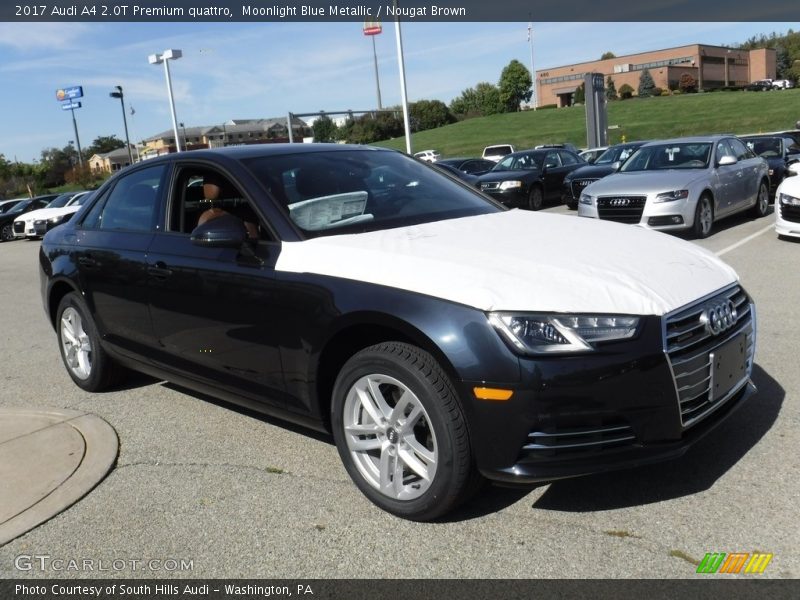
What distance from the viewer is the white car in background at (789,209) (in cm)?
1007

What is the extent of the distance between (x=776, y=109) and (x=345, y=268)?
6994 centimetres

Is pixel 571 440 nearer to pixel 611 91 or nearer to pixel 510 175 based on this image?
pixel 510 175

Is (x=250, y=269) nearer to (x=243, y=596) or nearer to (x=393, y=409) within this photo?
(x=393, y=409)

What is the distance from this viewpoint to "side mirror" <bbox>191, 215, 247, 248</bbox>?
365cm

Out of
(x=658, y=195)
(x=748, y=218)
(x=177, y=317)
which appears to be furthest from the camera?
(x=748, y=218)

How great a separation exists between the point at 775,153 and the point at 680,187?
675cm

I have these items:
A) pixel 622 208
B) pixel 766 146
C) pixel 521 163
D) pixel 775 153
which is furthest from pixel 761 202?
pixel 521 163

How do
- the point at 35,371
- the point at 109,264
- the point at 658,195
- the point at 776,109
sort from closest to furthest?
1. the point at 109,264
2. the point at 35,371
3. the point at 658,195
4. the point at 776,109

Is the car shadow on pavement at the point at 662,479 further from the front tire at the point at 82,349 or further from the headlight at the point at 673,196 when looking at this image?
the headlight at the point at 673,196

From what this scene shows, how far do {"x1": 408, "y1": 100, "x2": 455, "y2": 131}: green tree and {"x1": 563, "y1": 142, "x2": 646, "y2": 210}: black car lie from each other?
328 feet

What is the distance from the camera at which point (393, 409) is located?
319 cm

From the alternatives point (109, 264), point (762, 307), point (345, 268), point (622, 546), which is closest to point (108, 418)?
point (109, 264)

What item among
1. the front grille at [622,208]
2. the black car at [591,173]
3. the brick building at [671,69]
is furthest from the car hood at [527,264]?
the brick building at [671,69]

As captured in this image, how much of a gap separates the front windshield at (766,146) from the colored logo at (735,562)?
15.4m
